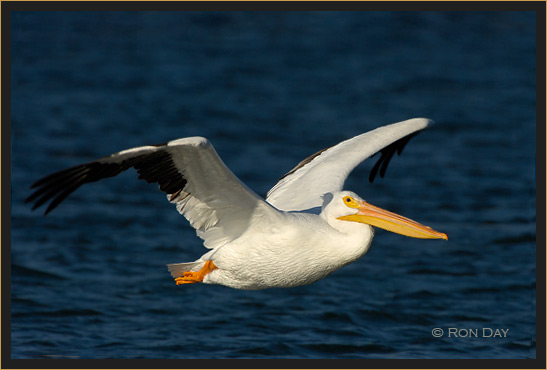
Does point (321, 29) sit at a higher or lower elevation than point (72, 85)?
higher

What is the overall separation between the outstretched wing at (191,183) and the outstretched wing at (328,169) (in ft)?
2.79

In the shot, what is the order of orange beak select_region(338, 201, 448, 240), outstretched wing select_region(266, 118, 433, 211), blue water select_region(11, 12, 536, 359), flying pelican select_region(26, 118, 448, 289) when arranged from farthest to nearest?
blue water select_region(11, 12, 536, 359) < outstretched wing select_region(266, 118, 433, 211) < orange beak select_region(338, 201, 448, 240) < flying pelican select_region(26, 118, 448, 289)

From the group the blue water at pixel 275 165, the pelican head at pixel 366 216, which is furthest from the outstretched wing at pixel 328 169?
the blue water at pixel 275 165

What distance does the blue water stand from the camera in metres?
9.27

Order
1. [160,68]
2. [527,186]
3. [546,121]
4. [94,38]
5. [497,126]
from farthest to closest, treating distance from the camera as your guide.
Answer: [94,38], [160,68], [497,126], [527,186], [546,121]

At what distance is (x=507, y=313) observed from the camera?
1012 cm

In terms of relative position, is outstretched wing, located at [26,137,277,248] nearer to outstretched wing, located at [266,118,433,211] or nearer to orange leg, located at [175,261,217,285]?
orange leg, located at [175,261,217,285]

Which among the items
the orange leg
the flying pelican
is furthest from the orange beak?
the orange leg

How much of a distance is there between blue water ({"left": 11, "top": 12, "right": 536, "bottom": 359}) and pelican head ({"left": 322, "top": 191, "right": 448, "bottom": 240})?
2634 mm

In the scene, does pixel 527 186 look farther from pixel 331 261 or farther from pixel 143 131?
pixel 331 261

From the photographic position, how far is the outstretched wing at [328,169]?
286 inches

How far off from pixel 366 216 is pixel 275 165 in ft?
24.7

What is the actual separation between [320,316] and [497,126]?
8183mm


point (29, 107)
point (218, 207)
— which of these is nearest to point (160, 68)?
point (29, 107)
